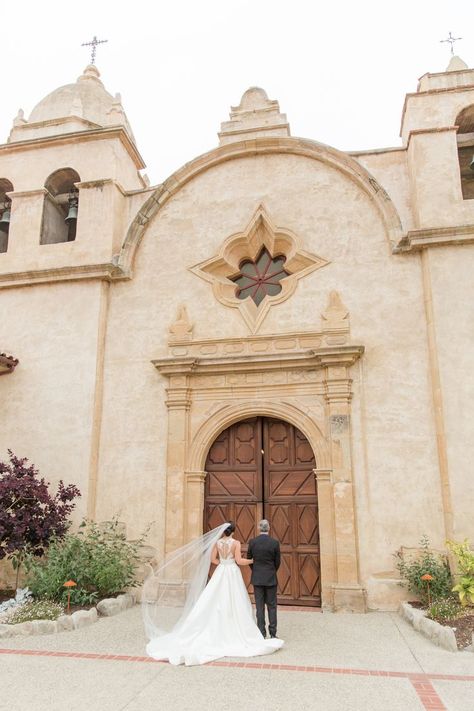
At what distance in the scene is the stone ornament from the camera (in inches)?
403

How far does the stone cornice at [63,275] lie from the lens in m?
10.9

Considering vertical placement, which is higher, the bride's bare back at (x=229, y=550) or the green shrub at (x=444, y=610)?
the bride's bare back at (x=229, y=550)

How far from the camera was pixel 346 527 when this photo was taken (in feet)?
28.5

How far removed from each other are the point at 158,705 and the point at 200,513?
4.85 m

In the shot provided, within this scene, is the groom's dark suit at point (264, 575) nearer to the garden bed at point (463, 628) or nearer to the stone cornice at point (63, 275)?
the garden bed at point (463, 628)

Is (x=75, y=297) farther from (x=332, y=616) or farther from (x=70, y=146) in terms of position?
(x=332, y=616)

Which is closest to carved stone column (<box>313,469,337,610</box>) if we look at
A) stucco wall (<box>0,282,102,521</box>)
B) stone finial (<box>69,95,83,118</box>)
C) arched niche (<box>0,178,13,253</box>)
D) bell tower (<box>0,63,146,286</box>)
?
stucco wall (<box>0,282,102,521</box>)

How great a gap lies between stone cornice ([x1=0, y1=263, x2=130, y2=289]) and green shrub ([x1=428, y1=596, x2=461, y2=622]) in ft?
25.5

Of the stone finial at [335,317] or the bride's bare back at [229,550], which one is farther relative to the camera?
the stone finial at [335,317]

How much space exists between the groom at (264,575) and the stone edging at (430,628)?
191 centimetres

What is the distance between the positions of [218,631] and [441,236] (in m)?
7.12

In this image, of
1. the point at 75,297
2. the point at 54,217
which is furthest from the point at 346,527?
the point at 54,217

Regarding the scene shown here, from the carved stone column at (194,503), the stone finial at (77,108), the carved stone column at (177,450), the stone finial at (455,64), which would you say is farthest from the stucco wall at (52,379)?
the stone finial at (455,64)

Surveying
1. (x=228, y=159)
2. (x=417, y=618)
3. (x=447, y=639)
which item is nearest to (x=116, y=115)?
(x=228, y=159)
